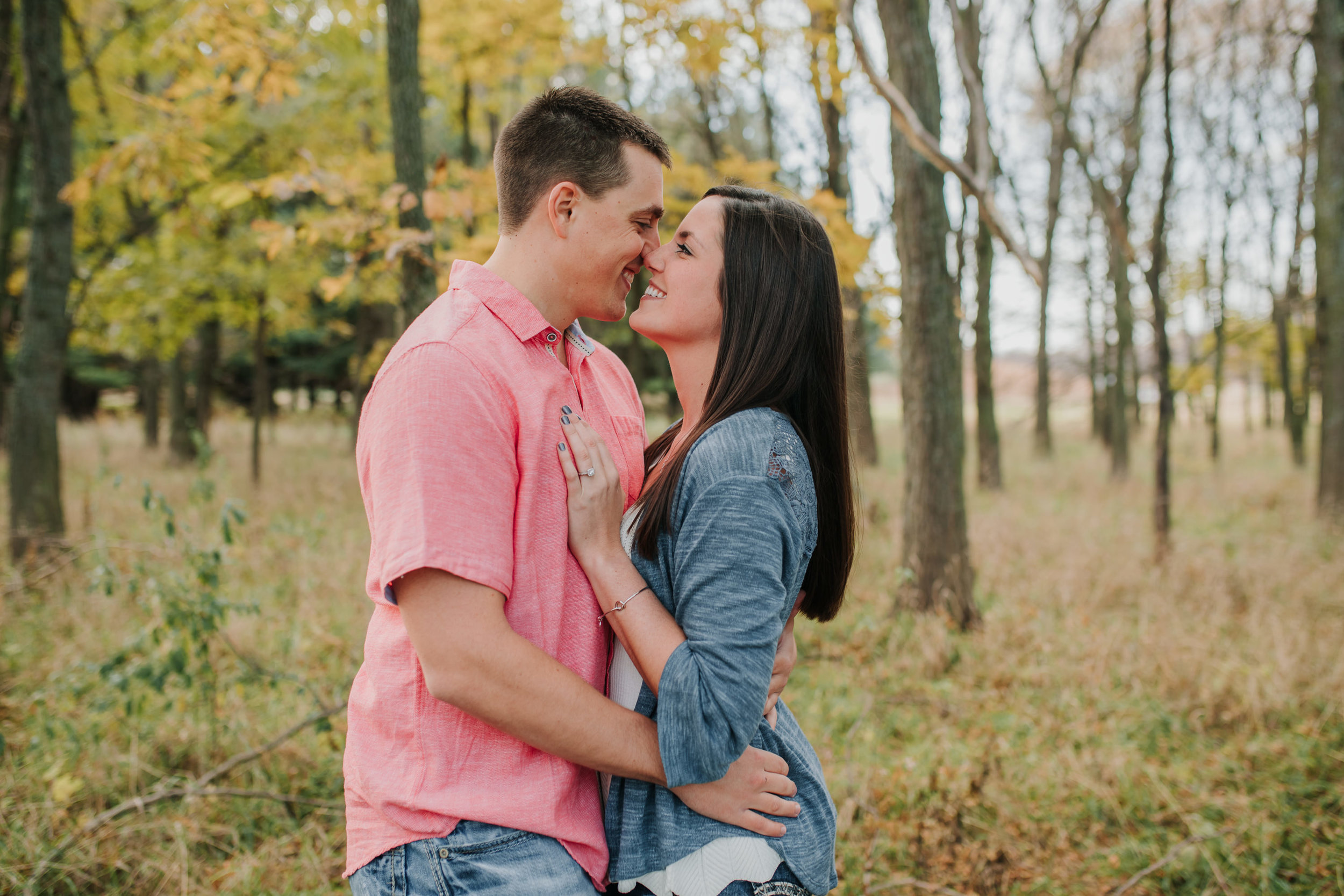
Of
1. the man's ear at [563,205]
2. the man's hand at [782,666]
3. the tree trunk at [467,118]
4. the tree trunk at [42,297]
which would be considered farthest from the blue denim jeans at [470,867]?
the tree trunk at [467,118]

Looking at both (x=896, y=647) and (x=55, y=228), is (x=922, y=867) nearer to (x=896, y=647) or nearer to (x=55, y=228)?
(x=896, y=647)

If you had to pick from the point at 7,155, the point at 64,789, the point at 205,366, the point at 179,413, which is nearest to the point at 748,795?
the point at 64,789

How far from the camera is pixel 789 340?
1754mm

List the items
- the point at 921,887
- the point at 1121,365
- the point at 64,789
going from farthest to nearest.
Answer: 1. the point at 1121,365
2. the point at 64,789
3. the point at 921,887

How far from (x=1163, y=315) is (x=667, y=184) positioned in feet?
15.1

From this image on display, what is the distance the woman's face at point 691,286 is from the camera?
1.83m

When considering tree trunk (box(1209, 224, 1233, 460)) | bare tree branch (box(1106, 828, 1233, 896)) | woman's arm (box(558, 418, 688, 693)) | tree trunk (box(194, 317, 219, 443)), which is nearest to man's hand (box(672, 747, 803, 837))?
woman's arm (box(558, 418, 688, 693))

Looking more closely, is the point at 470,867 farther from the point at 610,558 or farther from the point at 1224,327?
the point at 1224,327

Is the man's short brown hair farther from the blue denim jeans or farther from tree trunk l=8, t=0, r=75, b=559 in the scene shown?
tree trunk l=8, t=0, r=75, b=559

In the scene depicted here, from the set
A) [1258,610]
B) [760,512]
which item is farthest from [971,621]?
[760,512]

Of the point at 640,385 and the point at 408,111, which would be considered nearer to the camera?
the point at 408,111

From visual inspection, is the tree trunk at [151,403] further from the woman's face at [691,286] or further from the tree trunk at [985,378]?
the woman's face at [691,286]

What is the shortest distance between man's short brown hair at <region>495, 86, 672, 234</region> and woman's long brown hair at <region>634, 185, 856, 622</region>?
0.29m

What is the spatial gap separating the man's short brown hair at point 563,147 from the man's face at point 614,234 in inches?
1.0
